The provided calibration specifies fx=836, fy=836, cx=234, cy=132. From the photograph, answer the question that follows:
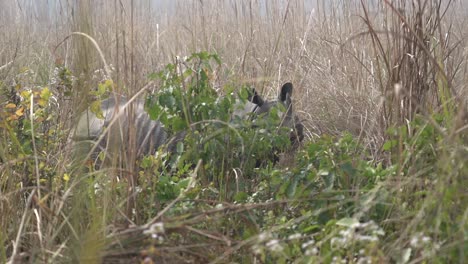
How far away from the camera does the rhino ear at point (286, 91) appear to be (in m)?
4.79

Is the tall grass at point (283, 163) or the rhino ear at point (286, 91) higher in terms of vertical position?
the tall grass at point (283, 163)

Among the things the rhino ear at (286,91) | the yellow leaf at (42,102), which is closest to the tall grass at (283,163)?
the yellow leaf at (42,102)

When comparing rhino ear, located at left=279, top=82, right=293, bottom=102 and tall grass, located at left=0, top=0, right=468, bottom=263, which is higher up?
tall grass, located at left=0, top=0, right=468, bottom=263

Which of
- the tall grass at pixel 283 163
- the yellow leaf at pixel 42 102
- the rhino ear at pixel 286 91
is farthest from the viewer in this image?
the rhino ear at pixel 286 91

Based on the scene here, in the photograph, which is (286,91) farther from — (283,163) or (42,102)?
(42,102)

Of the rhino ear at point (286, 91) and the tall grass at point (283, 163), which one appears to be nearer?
the tall grass at point (283, 163)

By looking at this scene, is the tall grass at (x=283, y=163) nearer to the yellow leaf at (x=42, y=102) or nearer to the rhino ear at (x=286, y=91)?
the yellow leaf at (x=42, y=102)

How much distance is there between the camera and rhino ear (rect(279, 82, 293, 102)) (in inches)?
188

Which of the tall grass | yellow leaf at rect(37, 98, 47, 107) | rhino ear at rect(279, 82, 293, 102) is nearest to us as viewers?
the tall grass

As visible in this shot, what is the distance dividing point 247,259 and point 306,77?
3203 mm

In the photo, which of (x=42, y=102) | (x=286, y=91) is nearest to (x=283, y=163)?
(x=286, y=91)

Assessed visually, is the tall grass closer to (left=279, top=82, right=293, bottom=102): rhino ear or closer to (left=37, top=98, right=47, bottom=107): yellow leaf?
(left=37, top=98, right=47, bottom=107): yellow leaf

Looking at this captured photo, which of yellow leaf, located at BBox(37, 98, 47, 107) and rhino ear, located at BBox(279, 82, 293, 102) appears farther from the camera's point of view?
rhino ear, located at BBox(279, 82, 293, 102)

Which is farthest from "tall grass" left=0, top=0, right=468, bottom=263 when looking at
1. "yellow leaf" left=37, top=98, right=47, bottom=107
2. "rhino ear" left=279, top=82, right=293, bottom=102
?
"rhino ear" left=279, top=82, right=293, bottom=102
